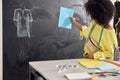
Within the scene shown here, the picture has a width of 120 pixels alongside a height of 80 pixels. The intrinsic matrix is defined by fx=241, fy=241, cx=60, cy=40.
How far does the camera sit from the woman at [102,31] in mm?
2463

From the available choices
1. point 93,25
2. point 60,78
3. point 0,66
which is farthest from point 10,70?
point 60,78

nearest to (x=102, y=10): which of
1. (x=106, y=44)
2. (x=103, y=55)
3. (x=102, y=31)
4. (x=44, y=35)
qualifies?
(x=102, y=31)

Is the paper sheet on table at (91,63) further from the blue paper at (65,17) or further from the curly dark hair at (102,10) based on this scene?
the blue paper at (65,17)

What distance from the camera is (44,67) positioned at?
2.17 metres

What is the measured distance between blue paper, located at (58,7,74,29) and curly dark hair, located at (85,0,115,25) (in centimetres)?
77

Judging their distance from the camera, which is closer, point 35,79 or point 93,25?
point 35,79

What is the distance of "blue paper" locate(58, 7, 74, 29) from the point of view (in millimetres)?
3298

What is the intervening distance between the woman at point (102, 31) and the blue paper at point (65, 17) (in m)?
0.75

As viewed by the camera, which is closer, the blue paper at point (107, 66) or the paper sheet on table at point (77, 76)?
the paper sheet on table at point (77, 76)

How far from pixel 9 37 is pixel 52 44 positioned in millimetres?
620

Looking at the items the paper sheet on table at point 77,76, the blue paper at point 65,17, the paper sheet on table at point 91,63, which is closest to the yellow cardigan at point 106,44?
the paper sheet on table at point 91,63

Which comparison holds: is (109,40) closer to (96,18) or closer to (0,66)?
(96,18)

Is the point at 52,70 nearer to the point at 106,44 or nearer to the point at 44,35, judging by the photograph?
the point at 106,44

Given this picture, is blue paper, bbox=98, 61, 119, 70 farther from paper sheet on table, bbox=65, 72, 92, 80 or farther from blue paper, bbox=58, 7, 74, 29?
blue paper, bbox=58, 7, 74, 29
